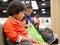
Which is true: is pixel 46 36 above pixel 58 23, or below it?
above

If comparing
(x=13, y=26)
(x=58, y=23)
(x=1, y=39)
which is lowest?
(x=58, y=23)

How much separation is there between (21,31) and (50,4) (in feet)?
12.1

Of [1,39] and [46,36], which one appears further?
[46,36]

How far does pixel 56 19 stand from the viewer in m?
5.50

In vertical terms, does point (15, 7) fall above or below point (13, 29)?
above

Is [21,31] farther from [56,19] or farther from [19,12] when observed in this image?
[56,19]

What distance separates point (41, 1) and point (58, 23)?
92cm

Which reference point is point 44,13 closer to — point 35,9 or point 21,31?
point 35,9

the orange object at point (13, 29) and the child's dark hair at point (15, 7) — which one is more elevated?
the child's dark hair at point (15, 7)

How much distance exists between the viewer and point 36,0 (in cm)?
547

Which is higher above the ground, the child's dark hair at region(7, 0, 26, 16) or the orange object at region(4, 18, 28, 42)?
the child's dark hair at region(7, 0, 26, 16)

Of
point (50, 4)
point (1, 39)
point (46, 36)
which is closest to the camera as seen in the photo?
point (1, 39)

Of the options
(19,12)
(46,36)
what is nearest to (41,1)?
(46,36)

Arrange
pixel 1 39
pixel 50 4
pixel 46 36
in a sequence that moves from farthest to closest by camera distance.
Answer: pixel 50 4
pixel 46 36
pixel 1 39
